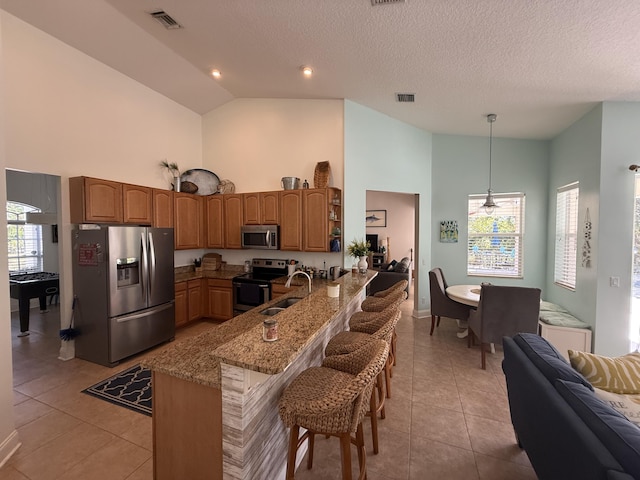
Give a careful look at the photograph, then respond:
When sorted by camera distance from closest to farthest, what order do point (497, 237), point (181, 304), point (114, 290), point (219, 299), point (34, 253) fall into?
point (114, 290) < point (181, 304) < point (219, 299) < point (497, 237) < point (34, 253)

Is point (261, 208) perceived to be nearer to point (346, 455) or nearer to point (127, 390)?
point (127, 390)

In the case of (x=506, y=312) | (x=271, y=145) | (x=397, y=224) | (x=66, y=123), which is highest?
(x=271, y=145)

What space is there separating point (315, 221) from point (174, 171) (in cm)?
268

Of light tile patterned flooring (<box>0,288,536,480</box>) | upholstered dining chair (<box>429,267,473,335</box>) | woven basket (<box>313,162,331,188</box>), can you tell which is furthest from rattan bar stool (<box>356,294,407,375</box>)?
woven basket (<box>313,162,331,188</box>)

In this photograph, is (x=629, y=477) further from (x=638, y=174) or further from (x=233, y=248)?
(x=233, y=248)

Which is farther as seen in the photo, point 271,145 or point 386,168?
point 271,145

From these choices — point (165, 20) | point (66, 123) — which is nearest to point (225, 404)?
point (165, 20)

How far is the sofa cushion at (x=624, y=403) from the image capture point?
1497mm

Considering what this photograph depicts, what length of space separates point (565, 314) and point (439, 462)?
130 inches

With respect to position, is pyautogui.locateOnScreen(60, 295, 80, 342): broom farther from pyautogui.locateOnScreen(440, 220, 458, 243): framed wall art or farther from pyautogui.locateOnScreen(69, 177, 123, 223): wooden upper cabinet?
pyautogui.locateOnScreen(440, 220, 458, 243): framed wall art

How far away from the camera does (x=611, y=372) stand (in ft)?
5.75

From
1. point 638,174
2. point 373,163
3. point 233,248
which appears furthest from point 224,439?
point 638,174

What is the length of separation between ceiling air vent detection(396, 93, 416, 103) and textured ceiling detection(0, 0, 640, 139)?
85 millimetres

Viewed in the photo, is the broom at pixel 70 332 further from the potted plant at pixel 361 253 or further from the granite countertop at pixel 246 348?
the potted plant at pixel 361 253
